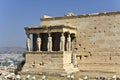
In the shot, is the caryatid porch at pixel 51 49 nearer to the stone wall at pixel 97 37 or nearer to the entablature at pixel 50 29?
the entablature at pixel 50 29

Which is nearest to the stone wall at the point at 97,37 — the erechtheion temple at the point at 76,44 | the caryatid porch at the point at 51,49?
the erechtheion temple at the point at 76,44

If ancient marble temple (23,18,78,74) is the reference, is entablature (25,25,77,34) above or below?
above

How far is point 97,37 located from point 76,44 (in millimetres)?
2396

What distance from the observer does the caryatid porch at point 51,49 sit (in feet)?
108

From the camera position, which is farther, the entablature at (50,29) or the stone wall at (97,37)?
the entablature at (50,29)

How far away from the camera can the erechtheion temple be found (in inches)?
1283

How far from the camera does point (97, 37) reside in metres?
33.5

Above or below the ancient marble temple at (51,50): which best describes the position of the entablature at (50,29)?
above

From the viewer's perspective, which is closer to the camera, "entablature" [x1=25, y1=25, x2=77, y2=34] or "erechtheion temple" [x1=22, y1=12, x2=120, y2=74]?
"erechtheion temple" [x1=22, y1=12, x2=120, y2=74]

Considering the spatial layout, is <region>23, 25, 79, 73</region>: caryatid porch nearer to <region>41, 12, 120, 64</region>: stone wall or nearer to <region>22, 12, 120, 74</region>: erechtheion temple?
<region>22, 12, 120, 74</region>: erechtheion temple

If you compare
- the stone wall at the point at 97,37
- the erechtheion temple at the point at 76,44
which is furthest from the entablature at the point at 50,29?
the stone wall at the point at 97,37

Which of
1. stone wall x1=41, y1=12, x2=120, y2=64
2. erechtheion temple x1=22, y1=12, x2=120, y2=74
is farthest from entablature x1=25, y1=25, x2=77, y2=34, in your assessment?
stone wall x1=41, y1=12, x2=120, y2=64

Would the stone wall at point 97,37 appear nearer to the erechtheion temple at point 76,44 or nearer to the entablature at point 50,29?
the erechtheion temple at point 76,44

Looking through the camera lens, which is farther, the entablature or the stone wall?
the entablature
